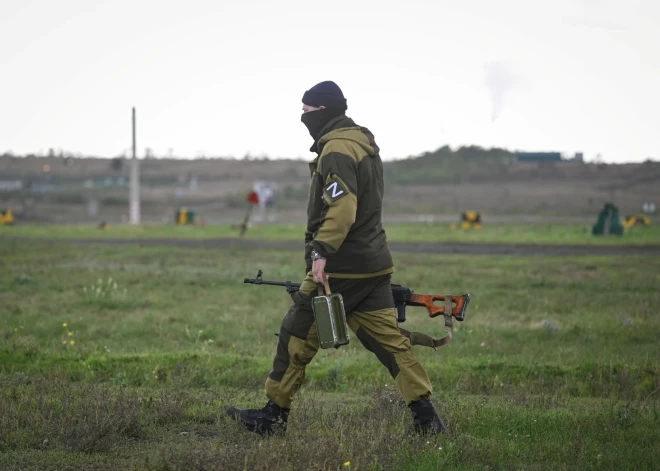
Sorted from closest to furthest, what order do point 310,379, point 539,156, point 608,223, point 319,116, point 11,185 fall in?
point 319,116
point 310,379
point 608,223
point 11,185
point 539,156

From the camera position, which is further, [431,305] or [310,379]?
[310,379]

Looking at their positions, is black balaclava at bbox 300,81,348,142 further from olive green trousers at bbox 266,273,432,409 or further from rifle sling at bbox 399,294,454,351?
rifle sling at bbox 399,294,454,351

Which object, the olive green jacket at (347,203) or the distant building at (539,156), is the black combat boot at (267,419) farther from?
the distant building at (539,156)

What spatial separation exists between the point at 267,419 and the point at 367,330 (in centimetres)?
93

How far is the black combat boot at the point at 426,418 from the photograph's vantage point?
645cm

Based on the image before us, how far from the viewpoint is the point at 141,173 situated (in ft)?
351

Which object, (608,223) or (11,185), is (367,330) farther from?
(11,185)

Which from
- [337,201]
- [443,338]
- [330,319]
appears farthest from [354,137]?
[443,338]

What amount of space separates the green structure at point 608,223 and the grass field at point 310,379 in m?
20.3

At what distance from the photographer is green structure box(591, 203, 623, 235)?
128 ft

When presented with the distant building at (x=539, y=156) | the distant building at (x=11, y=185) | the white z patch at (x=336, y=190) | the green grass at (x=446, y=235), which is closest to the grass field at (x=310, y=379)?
the white z patch at (x=336, y=190)

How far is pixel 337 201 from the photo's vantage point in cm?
613

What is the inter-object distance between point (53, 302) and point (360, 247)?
9.52 meters

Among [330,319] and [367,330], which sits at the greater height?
[330,319]
